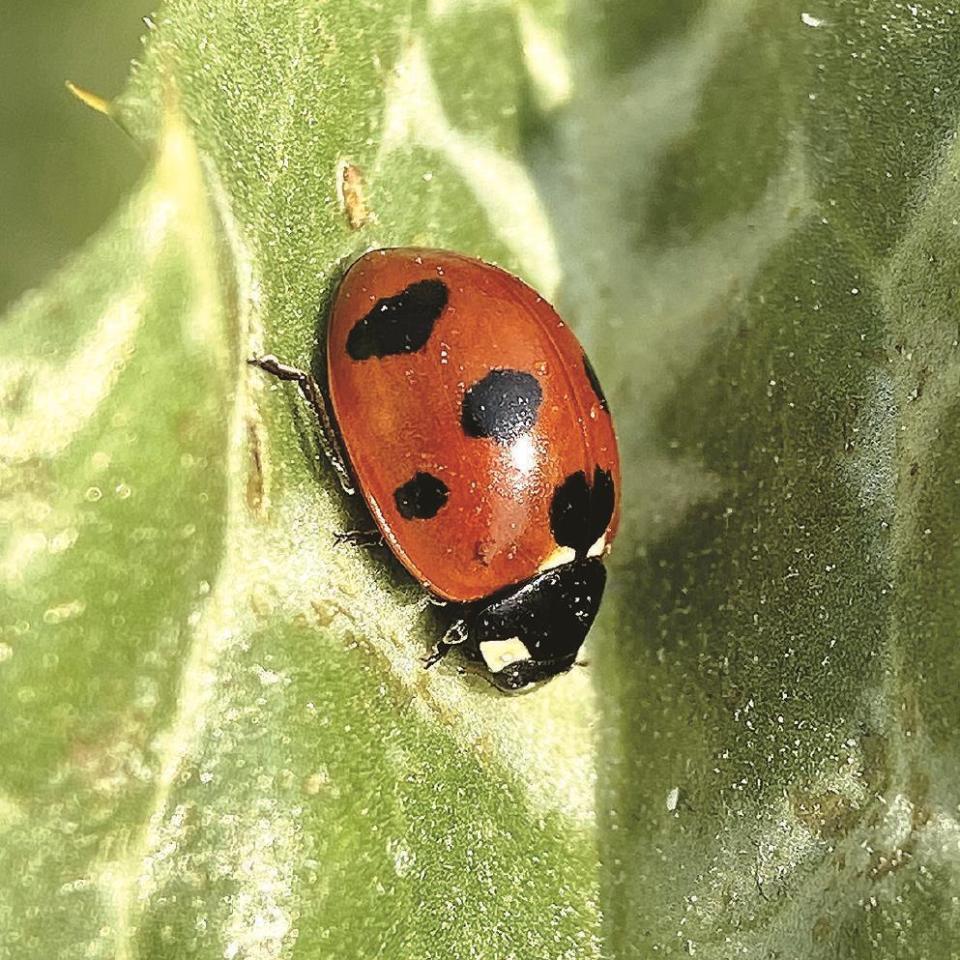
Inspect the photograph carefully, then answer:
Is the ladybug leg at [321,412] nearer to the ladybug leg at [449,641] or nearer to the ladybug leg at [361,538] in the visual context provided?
the ladybug leg at [361,538]

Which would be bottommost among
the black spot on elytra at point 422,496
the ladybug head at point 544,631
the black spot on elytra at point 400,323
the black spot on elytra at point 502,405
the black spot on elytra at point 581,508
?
the ladybug head at point 544,631

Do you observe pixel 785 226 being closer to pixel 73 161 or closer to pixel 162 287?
pixel 162 287

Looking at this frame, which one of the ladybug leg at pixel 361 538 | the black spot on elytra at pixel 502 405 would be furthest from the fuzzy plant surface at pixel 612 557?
the black spot on elytra at pixel 502 405

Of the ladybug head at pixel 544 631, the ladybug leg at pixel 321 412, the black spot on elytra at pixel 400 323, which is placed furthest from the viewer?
the ladybug head at pixel 544 631

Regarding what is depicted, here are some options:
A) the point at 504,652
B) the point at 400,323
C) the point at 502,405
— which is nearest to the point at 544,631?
the point at 504,652

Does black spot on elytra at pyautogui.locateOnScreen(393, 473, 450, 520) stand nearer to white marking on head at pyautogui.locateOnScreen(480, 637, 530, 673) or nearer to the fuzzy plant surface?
the fuzzy plant surface

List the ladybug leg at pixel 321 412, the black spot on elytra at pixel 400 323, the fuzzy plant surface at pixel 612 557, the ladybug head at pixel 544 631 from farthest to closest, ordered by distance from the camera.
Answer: the ladybug head at pixel 544 631
the black spot on elytra at pixel 400 323
the ladybug leg at pixel 321 412
the fuzzy plant surface at pixel 612 557

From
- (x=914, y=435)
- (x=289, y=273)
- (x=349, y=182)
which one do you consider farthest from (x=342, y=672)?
(x=914, y=435)
